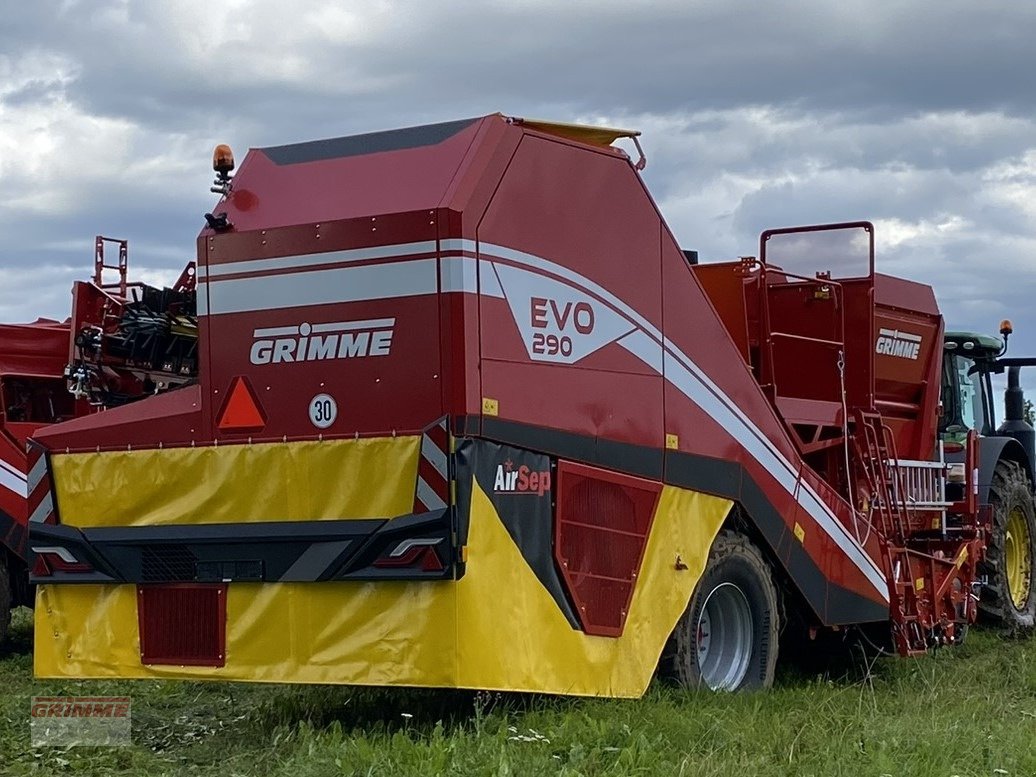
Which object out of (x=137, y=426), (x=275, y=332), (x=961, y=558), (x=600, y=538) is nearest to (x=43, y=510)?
(x=137, y=426)

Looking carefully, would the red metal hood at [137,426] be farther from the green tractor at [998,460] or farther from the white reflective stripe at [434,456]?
the green tractor at [998,460]

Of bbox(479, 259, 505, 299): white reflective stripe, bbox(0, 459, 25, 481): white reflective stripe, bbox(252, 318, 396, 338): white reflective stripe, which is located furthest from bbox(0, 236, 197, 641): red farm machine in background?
bbox(479, 259, 505, 299): white reflective stripe

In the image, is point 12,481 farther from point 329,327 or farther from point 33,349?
point 329,327

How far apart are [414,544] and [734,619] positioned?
262 centimetres

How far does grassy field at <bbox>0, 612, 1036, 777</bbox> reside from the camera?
591cm

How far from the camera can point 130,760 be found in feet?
22.6

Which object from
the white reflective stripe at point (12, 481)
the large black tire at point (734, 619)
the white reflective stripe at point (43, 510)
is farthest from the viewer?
the white reflective stripe at point (12, 481)

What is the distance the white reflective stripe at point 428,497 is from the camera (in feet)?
21.0

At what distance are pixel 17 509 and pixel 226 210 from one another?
15.5 ft

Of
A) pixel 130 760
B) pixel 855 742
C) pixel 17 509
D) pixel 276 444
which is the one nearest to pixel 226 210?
pixel 276 444

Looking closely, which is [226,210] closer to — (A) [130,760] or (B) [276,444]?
(B) [276,444]

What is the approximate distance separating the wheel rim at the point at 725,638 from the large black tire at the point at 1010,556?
426 centimetres

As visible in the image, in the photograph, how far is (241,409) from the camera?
707 centimetres

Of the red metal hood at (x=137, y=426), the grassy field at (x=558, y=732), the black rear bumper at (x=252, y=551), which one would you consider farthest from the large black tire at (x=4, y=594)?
the red metal hood at (x=137, y=426)
